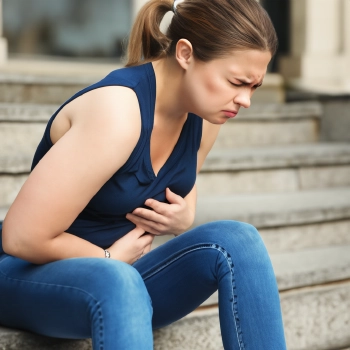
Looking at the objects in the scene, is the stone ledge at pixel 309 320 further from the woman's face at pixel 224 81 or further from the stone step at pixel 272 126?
the stone step at pixel 272 126

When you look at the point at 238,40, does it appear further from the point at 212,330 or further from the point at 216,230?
the point at 212,330

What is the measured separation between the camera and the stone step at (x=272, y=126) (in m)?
3.24

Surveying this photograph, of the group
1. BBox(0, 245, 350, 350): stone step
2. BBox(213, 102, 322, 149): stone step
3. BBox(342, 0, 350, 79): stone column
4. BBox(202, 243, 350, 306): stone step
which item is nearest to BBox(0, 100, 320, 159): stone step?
BBox(213, 102, 322, 149): stone step

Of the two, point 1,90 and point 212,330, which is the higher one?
point 1,90

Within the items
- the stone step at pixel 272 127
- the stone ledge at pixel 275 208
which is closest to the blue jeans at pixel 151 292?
the stone ledge at pixel 275 208

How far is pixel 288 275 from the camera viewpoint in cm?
208

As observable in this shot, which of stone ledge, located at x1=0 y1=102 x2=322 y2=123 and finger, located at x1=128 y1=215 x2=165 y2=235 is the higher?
finger, located at x1=128 y1=215 x2=165 y2=235

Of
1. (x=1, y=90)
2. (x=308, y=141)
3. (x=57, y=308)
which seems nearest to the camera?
(x=57, y=308)

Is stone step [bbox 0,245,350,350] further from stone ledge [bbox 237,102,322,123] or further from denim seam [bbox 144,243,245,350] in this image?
stone ledge [bbox 237,102,322,123]

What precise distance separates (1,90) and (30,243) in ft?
5.43

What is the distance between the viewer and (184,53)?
4.81ft

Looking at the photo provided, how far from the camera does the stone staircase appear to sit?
6.72 feet

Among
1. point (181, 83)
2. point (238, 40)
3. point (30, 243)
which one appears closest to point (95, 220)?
point (30, 243)

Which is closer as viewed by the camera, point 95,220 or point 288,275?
point 95,220
